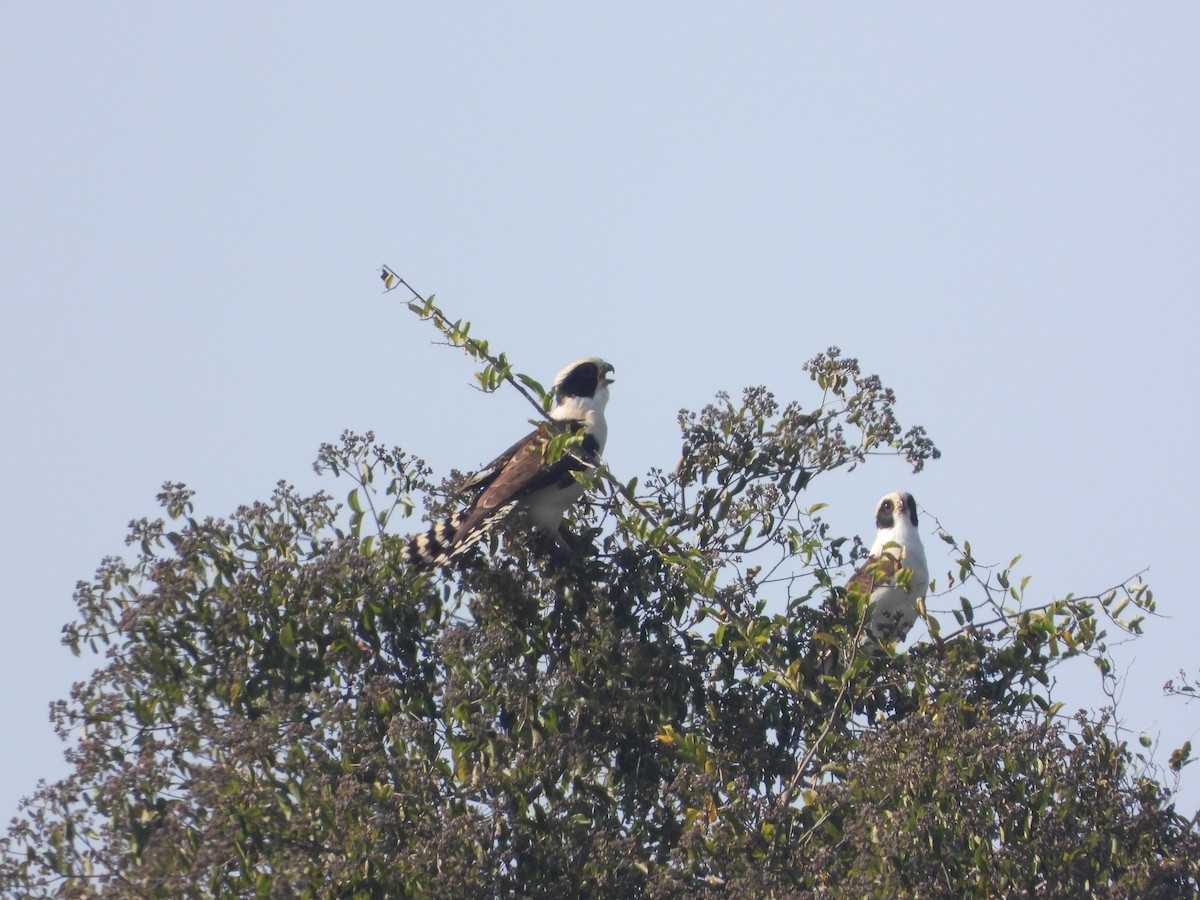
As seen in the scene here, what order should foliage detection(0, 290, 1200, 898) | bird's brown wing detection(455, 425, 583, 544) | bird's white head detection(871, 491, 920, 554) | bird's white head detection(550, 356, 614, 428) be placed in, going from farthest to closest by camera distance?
bird's white head detection(871, 491, 920, 554), bird's white head detection(550, 356, 614, 428), bird's brown wing detection(455, 425, 583, 544), foliage detection(0, 290, 1200, 898)

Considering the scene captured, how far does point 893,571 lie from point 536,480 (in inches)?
61.8

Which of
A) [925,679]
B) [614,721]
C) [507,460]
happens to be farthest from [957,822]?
[507,460]

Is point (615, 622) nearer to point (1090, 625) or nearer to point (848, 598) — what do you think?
point (848, 598)

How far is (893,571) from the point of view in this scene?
23.8ft

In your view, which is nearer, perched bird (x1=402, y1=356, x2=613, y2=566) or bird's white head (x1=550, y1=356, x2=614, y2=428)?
perched bird (x1=402, y1=356, x2=613, y2=566)

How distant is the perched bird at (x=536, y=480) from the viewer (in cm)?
683

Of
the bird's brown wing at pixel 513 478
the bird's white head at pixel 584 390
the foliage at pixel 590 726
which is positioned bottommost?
the foliage at pixel 590 726

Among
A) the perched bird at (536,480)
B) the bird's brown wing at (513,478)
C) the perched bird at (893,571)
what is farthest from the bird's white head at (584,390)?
the perched bird at (893,571)

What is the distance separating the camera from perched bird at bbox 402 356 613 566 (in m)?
6.83

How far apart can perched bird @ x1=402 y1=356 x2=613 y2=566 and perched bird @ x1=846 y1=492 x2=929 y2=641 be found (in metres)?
1.16

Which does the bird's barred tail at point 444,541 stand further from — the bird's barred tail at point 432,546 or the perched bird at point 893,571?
the perched bird at point 893,571

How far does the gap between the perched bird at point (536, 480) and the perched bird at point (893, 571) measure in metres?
1.16

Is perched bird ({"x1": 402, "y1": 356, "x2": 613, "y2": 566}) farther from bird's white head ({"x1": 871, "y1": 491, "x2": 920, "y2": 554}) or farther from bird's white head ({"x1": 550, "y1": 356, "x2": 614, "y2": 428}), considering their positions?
bird's white head ({"x1": 871, "y1": 491, "x2": 920, "y2": 554})

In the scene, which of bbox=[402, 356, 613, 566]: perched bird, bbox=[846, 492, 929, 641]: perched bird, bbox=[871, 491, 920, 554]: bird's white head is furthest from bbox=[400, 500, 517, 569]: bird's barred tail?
bbox=[871, 491, 920, 554]: bird's white head
